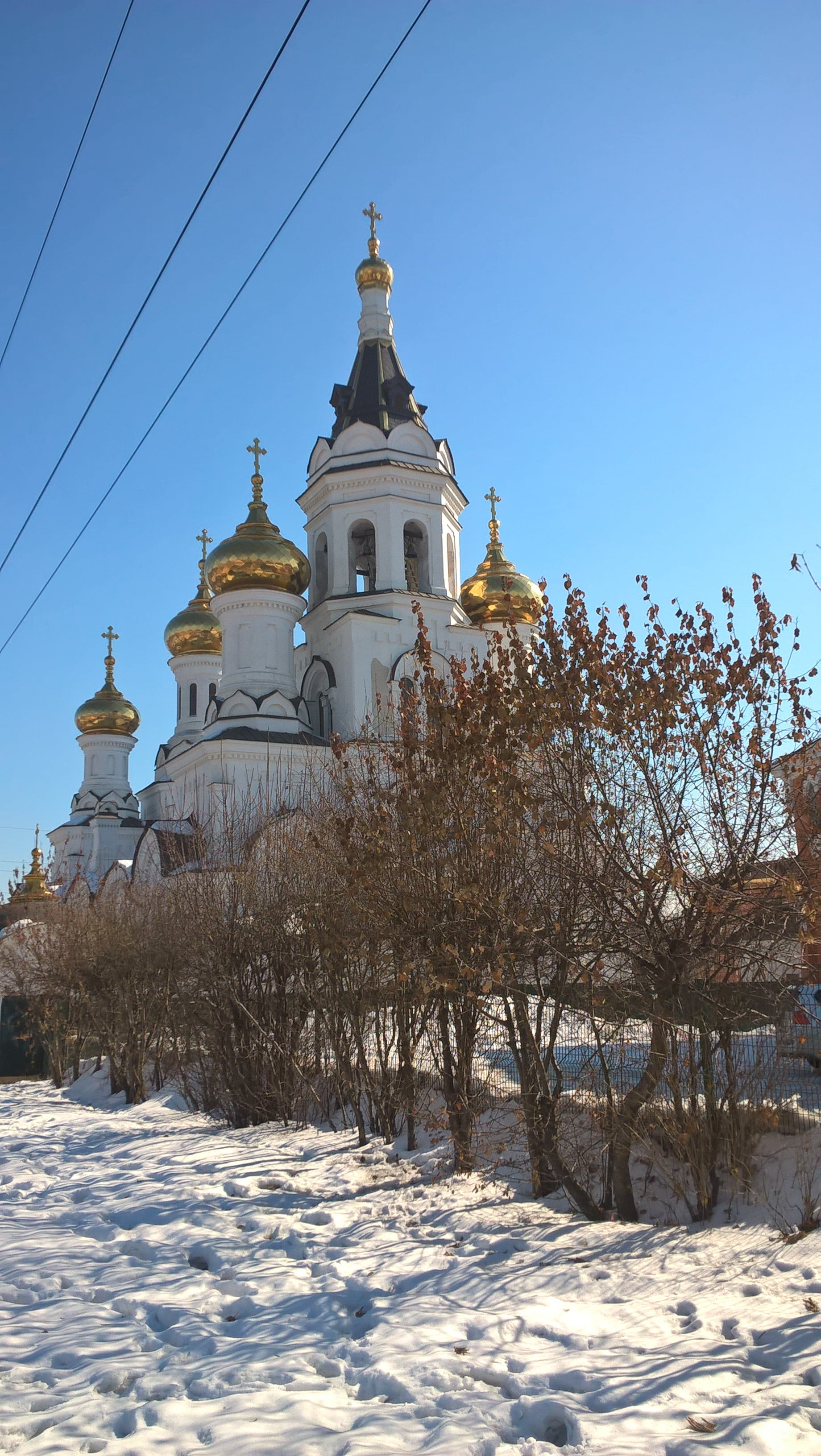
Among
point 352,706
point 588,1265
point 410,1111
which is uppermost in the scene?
point 352,706

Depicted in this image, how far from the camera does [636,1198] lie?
656cm

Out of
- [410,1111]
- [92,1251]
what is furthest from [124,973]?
[92,1251]

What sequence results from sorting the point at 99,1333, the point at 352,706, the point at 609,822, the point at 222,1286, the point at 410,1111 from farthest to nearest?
the point at 352,706
the point at 410,1111
the point at 609,822
the point at 222,1286
the point at 99,1333

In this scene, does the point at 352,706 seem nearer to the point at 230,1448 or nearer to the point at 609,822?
the point at 609,822

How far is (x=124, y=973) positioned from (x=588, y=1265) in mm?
9492

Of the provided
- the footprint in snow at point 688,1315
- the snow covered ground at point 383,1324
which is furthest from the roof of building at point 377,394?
the footprint in snow at point 688,1315

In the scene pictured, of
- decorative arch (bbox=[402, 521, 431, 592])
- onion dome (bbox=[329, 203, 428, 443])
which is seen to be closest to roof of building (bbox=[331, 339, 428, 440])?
onion dome (bbox=[329, 203, 428, 443])

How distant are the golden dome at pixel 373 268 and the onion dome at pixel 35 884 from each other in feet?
55.7

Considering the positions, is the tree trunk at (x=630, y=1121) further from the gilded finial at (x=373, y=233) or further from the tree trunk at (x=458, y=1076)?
the gilded finial at (x=373, y=233)

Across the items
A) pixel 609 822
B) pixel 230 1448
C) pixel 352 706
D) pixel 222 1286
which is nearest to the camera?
pixel 230 1448

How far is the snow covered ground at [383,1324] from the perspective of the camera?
3449 millimetres

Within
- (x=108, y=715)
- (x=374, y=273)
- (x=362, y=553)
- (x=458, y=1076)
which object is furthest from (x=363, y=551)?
(x=458, y=1076)

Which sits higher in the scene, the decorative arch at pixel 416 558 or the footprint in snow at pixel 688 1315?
the decorative arch at pixel 416 558

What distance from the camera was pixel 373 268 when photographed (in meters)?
29.0
